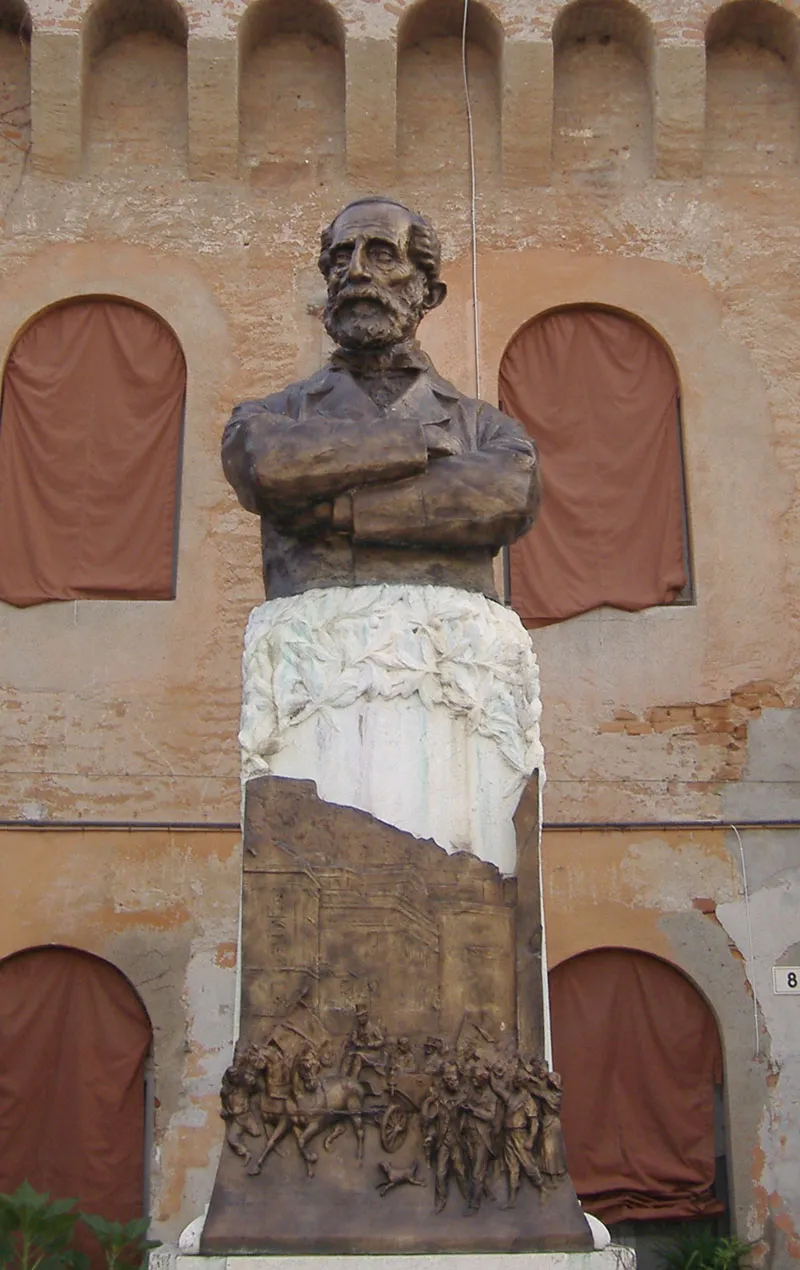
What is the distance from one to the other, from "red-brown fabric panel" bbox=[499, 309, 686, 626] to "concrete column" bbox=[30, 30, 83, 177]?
339cm

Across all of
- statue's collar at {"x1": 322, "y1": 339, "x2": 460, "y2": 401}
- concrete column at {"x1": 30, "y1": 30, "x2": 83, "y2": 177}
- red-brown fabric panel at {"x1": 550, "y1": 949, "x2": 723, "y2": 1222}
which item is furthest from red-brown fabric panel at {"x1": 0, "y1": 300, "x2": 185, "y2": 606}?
statue's collar at {"x1": 322, "y1": 339, "x2": 460, "y2": 401}

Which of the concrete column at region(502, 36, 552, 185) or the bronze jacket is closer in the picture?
the bronze jacket

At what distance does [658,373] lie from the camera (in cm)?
1140

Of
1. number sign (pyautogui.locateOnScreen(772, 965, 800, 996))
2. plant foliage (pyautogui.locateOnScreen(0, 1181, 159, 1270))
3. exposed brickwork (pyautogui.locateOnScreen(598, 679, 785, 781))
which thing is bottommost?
plant foliage (pyautogui.locateOnScreen(0, 1181, 159, 1270))

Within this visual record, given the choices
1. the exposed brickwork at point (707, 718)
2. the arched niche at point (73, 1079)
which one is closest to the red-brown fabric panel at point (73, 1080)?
the arched niche at point (73, 1079)

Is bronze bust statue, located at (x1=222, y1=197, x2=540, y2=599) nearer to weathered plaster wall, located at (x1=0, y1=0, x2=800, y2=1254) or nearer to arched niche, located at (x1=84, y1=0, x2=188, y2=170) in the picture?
weathered plaster wall, located at (x1=0, y1=0, x2=800, y2=1254)

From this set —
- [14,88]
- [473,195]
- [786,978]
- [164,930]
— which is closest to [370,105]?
[473,195]

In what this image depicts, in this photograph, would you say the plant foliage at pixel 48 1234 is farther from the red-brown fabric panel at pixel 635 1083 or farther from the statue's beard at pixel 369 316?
the statue's beard at pixel 369 316

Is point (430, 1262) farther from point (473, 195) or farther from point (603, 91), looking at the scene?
point (603, 91)

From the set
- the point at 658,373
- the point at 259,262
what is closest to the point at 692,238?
the point at 658,373

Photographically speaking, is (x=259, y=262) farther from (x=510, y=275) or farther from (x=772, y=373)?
(x=772, y=373)

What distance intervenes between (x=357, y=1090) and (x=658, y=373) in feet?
26.9

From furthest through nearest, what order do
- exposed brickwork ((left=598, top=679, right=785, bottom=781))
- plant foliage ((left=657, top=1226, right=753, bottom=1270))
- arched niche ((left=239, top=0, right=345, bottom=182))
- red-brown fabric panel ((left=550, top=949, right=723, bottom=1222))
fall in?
arched niche ((left=239, top=0, right=345, bottom=182)) < exposed brickwork ((left=598, top=679, right=785, bottom=781)) < red-brown fabric panel ((left=550, top=949, right=723, bottom=1222)) < plant foliage ((left=657, top=1226, right=753, bottom=1270))

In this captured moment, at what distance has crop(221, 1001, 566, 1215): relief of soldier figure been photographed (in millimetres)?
3885
